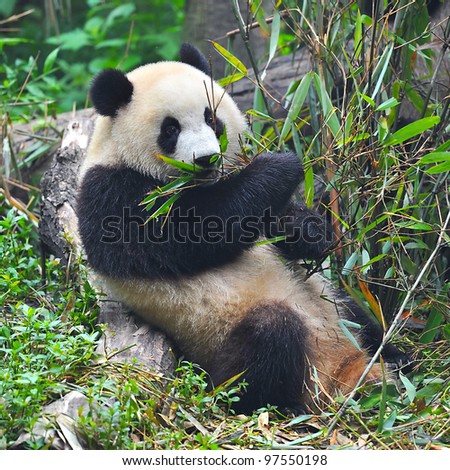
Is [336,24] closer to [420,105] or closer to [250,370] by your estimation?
[420,105]

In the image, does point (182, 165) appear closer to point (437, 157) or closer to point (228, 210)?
point (228, 210)

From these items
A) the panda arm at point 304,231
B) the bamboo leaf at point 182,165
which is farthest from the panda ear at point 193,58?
the panda arm at point 304,231

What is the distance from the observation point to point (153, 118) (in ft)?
12.9

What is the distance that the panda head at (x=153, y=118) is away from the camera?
3.89 metres

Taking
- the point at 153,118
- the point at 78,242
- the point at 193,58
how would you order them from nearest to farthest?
the point at 153,118 → the point at 193,58 → the point at 78,242

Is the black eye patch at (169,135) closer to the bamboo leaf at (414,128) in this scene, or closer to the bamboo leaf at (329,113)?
the bamboo leaf at (329,113)

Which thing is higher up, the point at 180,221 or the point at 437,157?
the point at 437,157

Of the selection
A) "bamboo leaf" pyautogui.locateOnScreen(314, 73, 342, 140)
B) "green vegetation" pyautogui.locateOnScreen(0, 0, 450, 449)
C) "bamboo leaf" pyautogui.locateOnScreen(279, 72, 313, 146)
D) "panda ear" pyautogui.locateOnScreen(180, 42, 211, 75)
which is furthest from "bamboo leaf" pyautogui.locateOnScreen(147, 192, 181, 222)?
"panda ear" pyautogui.locateOnScreen(180, 42, 211, 75)

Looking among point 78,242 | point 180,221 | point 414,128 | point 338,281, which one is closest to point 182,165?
point 180,221

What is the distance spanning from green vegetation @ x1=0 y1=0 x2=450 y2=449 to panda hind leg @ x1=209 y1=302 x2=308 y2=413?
0.33ft

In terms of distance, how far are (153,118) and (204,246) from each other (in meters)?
0.77

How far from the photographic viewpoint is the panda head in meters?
3.89
